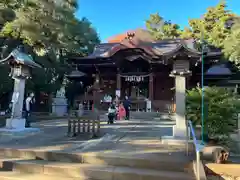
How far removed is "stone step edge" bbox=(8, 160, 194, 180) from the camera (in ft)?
15.9

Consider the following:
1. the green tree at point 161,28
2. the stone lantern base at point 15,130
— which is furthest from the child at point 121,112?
the green tree at point 161,28

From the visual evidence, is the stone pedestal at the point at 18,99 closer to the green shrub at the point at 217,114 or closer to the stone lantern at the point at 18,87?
the stone lantern at the point at 18,87

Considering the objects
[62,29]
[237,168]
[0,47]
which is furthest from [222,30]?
[237,168]

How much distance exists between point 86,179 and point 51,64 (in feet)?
56.3

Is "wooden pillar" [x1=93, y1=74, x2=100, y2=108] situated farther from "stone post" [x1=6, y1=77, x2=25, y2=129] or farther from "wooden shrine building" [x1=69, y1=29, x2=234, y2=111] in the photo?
"stone post" [x1=6, y1=77, x2=25, y2=129]

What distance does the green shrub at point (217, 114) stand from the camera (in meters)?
6.94

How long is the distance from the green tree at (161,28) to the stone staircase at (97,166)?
28.2m

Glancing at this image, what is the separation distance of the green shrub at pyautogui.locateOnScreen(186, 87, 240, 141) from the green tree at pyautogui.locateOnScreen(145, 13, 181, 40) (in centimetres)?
2549

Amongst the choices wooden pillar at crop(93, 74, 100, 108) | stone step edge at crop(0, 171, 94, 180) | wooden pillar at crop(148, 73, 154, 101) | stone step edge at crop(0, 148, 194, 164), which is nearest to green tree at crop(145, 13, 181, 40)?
wooden pillar at crop(148, 73, 154, 101)

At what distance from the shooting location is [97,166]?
214 inches

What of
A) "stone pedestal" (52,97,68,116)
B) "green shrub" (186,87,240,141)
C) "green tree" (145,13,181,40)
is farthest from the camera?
"green tree" (145,13,181,40)

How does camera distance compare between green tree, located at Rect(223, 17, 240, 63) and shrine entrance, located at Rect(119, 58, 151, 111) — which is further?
shrine entrance, located at Rect(119, 58, 151, 111)

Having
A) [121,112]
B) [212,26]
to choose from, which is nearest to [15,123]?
[121,112]

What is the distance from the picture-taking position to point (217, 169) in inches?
201
